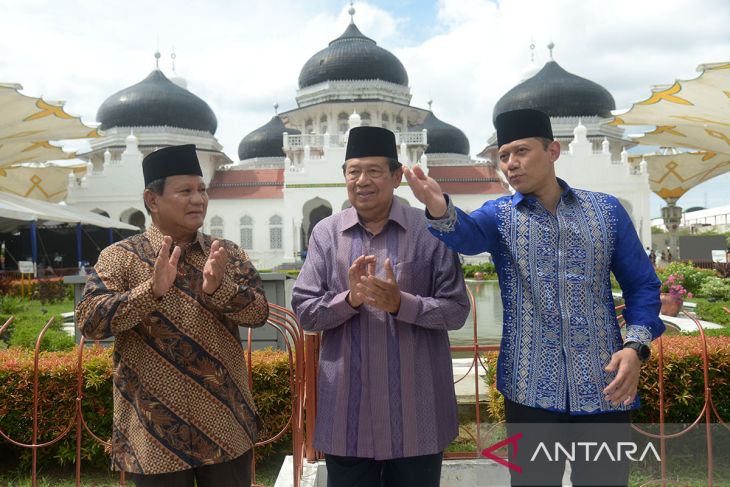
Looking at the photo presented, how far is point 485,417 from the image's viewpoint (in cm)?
379

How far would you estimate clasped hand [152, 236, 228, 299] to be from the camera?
176cm

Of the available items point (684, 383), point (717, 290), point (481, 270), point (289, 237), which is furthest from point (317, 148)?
point (684, 383)

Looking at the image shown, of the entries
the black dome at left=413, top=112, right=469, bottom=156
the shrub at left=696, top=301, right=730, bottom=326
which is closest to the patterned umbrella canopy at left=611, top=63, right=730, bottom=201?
the shrub at left=696, top=301, right=730, bottom=326

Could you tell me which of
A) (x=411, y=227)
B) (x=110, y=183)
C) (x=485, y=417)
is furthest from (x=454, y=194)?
(x=411, y=227)

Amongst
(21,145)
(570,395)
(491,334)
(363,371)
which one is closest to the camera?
(570,395)

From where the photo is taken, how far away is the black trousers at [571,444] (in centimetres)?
169

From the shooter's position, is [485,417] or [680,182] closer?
[485,417]

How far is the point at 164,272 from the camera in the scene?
1771mm

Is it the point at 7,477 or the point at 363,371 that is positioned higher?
the point at 363,371

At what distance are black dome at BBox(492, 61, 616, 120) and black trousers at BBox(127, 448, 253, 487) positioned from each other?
28.8m

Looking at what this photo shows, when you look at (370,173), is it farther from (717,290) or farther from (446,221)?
(717,290)

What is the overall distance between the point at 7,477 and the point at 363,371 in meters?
2.88

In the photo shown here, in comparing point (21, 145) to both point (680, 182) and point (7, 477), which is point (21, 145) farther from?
point (680, 182)

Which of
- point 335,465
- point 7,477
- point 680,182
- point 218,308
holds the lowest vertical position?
point 7,477
